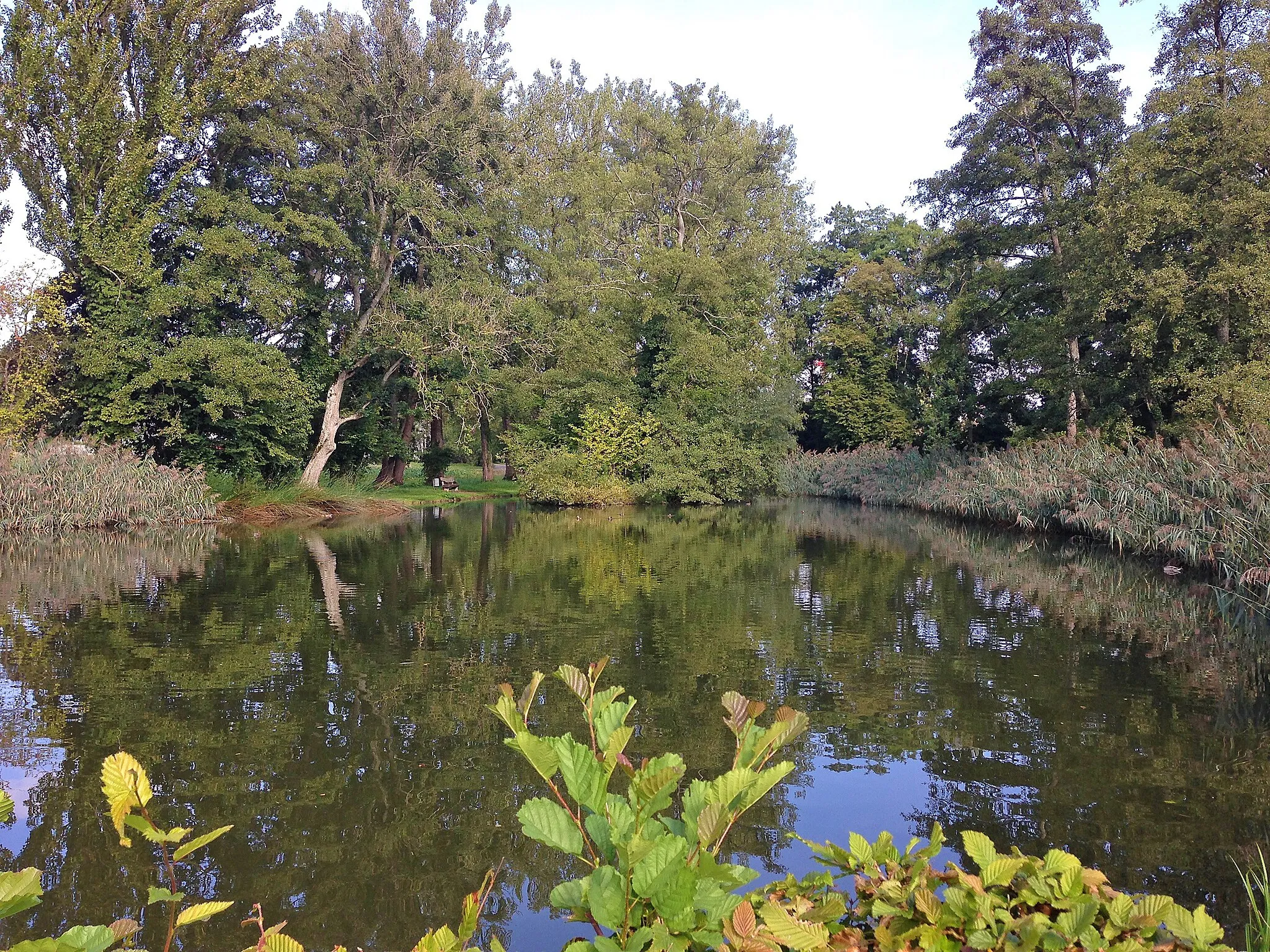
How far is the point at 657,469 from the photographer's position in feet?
91.8

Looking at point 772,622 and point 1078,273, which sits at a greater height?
point 1078,273

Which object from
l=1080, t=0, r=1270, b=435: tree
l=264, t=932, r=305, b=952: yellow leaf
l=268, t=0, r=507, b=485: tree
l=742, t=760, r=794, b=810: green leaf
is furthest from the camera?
l=268, t=0, r=507, b=485: tree

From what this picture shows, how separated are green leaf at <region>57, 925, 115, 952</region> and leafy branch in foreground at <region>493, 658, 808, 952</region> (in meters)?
0.66

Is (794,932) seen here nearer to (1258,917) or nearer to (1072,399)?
(1258,917)

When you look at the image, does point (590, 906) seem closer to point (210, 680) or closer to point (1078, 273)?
point (210, 680)

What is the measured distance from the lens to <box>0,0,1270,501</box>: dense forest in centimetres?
1627

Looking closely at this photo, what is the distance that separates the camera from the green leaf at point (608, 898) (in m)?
1.50

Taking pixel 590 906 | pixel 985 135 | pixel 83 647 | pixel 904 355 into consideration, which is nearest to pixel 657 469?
pixel 985 135

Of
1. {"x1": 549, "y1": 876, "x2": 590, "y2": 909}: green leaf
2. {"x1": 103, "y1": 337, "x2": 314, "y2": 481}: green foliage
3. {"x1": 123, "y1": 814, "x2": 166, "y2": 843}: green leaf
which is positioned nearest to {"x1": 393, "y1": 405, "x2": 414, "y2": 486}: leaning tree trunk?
{"x1": 103, "y1": 337, "x2": 314, "y2": 481}: green foliage

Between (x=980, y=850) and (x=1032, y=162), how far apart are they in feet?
80.4

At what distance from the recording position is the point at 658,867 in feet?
4.86

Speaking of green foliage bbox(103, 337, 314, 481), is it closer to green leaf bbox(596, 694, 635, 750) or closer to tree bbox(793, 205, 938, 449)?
green leaf bbox(596, 694, 635, 750)

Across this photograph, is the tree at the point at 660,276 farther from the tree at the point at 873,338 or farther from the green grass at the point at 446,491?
the tree at the point at 873,338

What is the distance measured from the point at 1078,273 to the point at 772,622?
13.4 m
